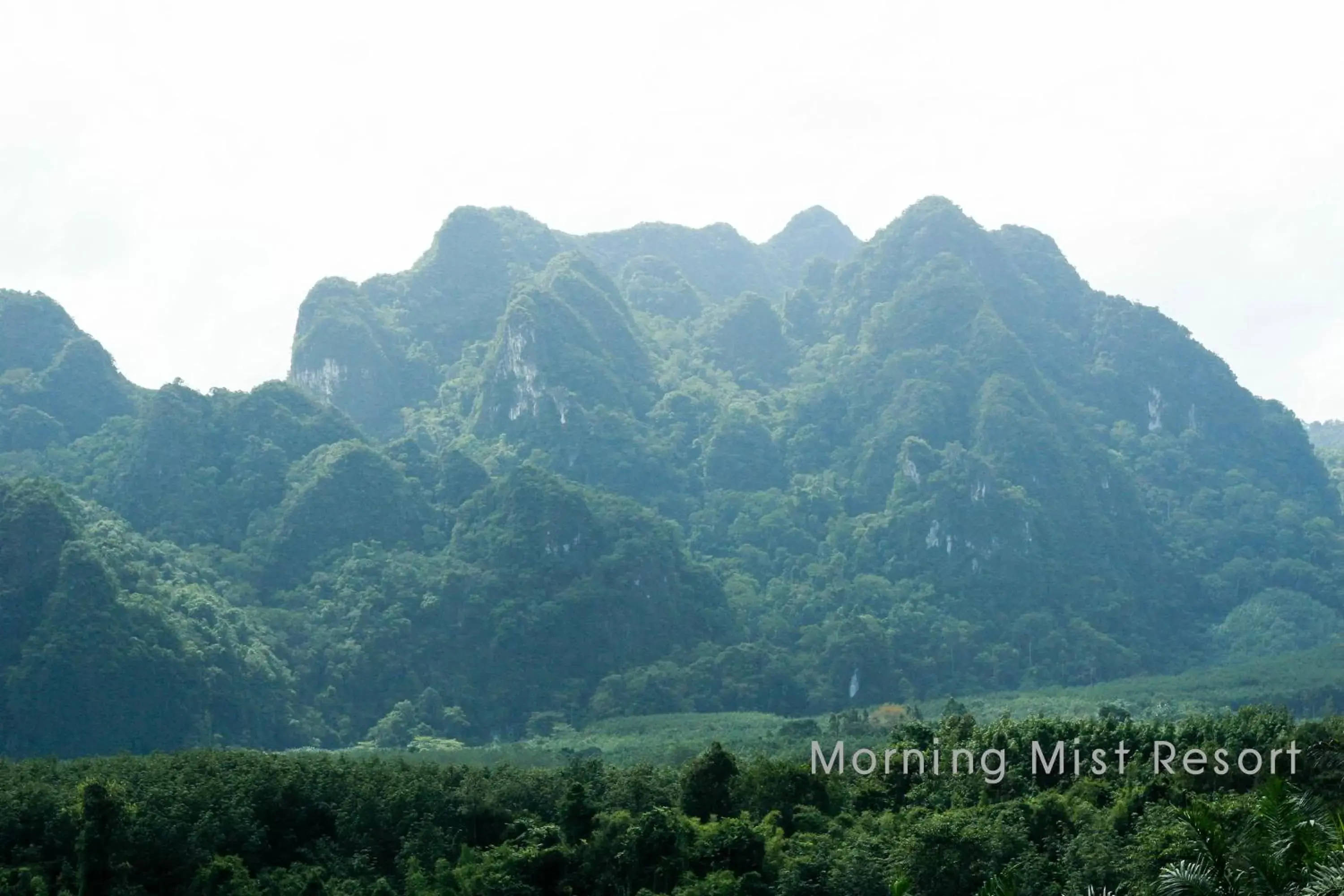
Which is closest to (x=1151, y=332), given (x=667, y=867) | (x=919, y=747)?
(x=919, y=747)

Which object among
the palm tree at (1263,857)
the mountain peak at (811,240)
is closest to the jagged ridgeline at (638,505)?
the mountain peak at (811,240)

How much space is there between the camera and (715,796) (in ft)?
122

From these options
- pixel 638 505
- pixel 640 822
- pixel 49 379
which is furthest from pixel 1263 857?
pixel 49 379

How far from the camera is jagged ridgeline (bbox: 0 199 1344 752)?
69.9 m

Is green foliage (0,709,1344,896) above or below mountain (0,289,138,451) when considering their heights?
below

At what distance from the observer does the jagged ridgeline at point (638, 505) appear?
69.9 meters

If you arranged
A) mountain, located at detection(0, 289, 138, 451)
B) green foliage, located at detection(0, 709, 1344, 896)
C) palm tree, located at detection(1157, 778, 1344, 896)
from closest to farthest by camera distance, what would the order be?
palm tree, located at detection(1157, 778, 1344, 896) < green foliage, located at detection(0, 709, 1344, 896) < mountain, located at detection(0, 289, 138, 451)

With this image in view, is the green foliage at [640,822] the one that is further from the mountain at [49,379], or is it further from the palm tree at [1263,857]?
the mountain at [49,379]

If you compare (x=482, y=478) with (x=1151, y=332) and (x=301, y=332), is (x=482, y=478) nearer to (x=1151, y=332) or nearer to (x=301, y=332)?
(x=301, y=332)

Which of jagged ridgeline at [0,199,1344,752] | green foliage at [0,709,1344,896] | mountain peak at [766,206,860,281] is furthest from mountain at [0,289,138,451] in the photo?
mountain peak at [766,206,860,281]

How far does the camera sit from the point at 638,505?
85625 mm

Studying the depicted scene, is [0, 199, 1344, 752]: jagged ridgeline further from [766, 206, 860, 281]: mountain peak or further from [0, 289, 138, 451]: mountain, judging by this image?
[766, 206, 860, 281]: mountain peak

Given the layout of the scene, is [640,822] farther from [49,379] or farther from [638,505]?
[49,379]

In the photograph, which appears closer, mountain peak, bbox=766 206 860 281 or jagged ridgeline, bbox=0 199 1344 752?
jagged ridgeline, bbox=0 199 1344 752
